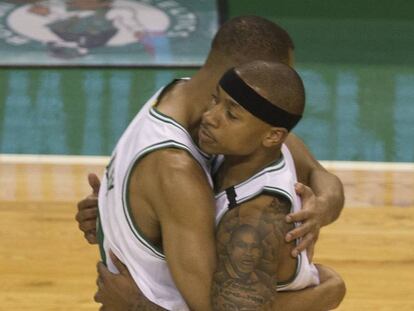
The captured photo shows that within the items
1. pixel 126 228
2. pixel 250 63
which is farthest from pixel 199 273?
pixel 250 63

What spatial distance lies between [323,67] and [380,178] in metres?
1.05

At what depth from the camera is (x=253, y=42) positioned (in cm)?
219

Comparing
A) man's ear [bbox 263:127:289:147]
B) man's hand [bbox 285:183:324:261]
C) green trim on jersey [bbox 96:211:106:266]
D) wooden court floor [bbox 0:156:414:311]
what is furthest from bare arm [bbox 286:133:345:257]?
wooden court floor [bbox 0:156:414:311]

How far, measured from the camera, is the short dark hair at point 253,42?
2.19m

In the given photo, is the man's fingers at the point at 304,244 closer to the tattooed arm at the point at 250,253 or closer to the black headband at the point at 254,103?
the tattooed arm at the point at 250,253

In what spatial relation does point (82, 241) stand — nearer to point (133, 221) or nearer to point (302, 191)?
point (133, 221)

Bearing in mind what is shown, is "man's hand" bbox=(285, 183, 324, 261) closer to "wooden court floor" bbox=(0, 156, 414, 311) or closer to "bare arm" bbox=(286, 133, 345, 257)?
"bare arm" bbox=(286, 133, 345, 257)

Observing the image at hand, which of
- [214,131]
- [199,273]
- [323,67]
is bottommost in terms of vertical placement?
[323,67]

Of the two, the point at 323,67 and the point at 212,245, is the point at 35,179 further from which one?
the point at 212,245

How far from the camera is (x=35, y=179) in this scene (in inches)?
163

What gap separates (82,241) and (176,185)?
1794mm

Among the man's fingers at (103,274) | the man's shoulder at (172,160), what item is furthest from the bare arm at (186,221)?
the man's fingers at (103,274)

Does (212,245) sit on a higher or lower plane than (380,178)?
higher

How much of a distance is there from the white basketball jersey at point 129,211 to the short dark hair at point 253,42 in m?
0.19
